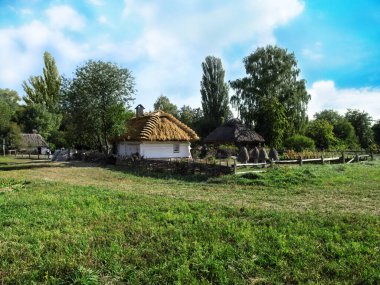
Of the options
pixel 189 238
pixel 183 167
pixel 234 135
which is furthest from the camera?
pixel 234 135

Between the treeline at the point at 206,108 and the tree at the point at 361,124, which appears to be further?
the tree at the point at 361,124

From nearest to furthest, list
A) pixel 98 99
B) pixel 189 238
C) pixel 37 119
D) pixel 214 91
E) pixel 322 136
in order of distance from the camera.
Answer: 1. pixel 189 238
2. pixel 98 99
3. pixel 322 136
4. pixel 214 91
5. pixel 37 119

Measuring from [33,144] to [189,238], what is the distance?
5191 centimetres

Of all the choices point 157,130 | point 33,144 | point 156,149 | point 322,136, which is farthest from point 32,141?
point 322,136

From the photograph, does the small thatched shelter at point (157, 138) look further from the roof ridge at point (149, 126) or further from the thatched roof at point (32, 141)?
the thatched roof at point (32, 141)

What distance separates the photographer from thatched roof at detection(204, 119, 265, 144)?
38475 millimetres

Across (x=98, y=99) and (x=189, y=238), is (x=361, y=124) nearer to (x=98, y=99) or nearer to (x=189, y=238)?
(x=98, y=99)

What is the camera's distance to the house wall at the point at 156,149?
30.0 m

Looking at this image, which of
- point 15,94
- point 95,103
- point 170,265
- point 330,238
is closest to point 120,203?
point 170,265

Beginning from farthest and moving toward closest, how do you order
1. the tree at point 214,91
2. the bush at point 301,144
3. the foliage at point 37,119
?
1. the foliage at point 37,119
2. the tree at point 214,91
3. the bush at point 301,144

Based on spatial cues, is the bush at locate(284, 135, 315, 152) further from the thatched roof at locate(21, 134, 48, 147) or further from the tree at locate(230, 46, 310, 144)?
the thatched roof at locate(21, 134, 48, 147)

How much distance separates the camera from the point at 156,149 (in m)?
30.7

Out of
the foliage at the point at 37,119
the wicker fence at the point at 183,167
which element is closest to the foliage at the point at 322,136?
the wicker fence at the point at 183,167

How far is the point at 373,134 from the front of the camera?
180 ft
